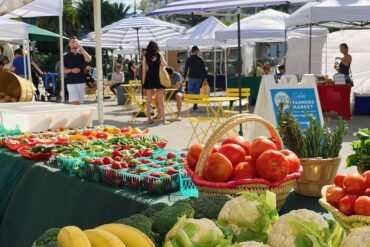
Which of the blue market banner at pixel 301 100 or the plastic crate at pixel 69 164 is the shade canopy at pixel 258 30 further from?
the plastic crate at pixel 69 164

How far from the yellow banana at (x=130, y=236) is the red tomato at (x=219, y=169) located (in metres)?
0.85

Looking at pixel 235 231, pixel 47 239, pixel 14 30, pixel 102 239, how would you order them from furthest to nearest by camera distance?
1. pixel 14 30
2. pixel 47 239
3. pixel 235 231
4. pixel 102 239

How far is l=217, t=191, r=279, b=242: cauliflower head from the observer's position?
1.51m

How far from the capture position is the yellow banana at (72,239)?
1.37 meters

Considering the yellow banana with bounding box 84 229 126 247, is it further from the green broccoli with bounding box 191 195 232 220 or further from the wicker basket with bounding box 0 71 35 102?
the wicker basket with bounding box 0 71 35 102

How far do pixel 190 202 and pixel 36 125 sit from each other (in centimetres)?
327

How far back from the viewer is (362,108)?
12.5 meters

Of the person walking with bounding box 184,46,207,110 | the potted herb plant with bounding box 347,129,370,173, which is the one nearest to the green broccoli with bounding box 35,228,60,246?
the potted herb plant with bounding box 347,129,370,173

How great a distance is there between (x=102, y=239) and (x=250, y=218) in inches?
17.5

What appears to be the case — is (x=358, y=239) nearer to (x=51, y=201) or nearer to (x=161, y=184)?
(x=161, y=184)

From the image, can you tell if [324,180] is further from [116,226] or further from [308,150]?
[116,226]

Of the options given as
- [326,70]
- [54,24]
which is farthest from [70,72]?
[54,24]

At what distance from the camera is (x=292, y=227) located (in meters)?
1.37

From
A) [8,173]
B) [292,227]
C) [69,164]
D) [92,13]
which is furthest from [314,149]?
[92,13]
